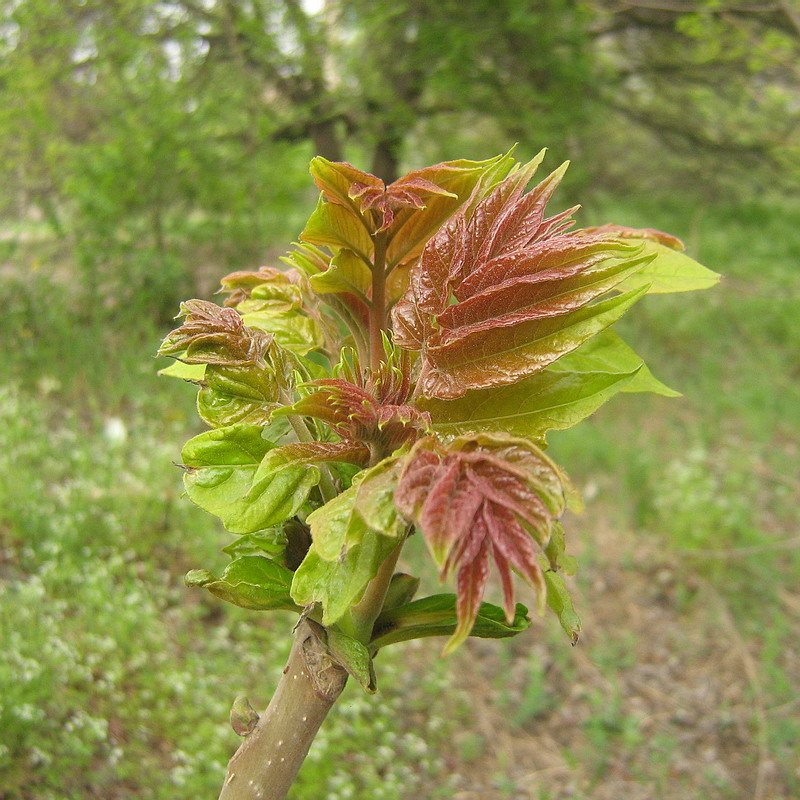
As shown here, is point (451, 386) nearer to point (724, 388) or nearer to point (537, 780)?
point (537, 780)

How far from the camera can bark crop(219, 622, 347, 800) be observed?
2.02 feet

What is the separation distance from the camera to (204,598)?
2738 millimetres

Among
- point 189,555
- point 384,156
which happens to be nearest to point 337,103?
point 384,156

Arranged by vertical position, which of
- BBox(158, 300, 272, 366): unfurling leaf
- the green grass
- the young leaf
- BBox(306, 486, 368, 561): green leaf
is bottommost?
the green grass

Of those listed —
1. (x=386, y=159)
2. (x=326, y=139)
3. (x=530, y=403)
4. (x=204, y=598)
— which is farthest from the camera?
(x=386, y=159)

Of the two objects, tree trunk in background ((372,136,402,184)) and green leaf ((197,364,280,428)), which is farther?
tree trunk in background ((372,136,402,184))

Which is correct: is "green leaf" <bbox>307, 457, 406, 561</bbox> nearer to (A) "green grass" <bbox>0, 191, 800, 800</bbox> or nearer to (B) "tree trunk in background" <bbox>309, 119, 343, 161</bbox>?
(A) "green grass" <bbox>0, 191, 800, 800</bbox>

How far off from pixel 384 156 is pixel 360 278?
14.9 feet

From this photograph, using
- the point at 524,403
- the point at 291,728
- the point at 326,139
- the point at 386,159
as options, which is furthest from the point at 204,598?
the point at 386,159

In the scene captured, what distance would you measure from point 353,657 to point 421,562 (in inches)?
96.4

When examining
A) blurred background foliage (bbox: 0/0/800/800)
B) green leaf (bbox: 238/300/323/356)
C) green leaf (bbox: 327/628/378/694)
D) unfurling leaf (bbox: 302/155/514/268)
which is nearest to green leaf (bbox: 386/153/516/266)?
unfurling leaf (bbox: 302/155/514/268)

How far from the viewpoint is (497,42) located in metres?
4.35

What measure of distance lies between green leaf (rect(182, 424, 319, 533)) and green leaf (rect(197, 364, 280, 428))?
0.02 metres

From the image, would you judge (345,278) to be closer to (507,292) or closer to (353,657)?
(507,292)
